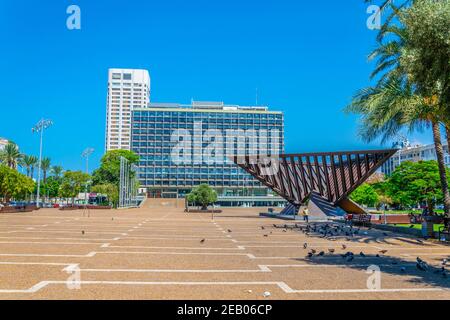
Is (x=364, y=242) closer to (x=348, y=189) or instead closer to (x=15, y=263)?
(x=15, y=263)

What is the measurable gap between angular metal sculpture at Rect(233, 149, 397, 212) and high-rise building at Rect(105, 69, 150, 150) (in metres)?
133

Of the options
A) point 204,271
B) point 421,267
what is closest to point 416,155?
point 421,267

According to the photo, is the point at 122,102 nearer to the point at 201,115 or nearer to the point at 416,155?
the point at 201,115

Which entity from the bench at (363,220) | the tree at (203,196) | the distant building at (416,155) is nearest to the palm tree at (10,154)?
the tree at (203,196)

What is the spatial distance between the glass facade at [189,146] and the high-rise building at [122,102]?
44.5m

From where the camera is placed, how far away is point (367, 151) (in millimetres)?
31562

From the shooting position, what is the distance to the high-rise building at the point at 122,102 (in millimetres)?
166125

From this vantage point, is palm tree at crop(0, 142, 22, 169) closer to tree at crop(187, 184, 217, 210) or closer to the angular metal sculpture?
tree at crop(187, 184, 217, 210)

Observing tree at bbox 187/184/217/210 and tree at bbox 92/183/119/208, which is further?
tree at bbox 92/183/119/208

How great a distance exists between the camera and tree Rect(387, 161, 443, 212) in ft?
110

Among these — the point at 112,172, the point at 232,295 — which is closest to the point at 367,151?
the point at 232,295

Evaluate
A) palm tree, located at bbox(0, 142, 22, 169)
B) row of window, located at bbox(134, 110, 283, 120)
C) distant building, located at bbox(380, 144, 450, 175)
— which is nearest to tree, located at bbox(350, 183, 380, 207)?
distant building, located at bbox(380, 144, 450, 175)

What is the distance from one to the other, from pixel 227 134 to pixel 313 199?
90.9 metres

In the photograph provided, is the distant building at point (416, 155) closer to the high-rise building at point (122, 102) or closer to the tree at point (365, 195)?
the tree at point (365, 195)
